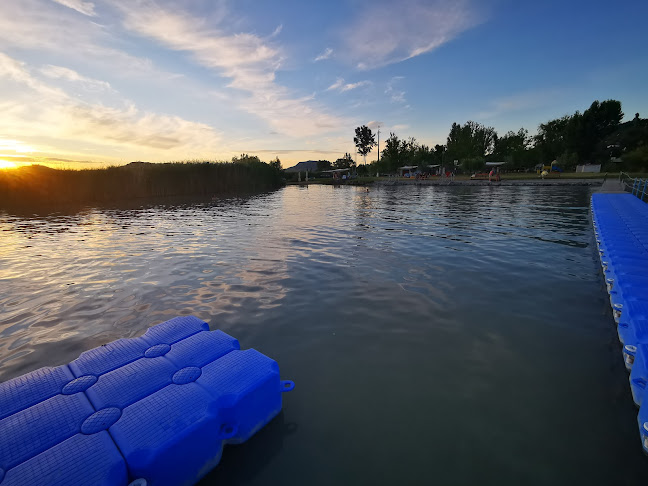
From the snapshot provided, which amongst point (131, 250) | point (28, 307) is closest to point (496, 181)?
point (131, 250)

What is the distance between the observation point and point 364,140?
4242 inches

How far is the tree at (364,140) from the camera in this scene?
10646cm

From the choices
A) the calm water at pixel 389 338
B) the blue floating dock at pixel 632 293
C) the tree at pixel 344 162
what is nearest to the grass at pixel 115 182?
the calm water at pixel 389 338

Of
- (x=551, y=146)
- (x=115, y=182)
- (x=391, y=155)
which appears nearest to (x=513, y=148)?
Answer: (x=551, y=146)

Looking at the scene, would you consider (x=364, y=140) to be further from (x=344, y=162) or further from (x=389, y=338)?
(x=389, y=338)

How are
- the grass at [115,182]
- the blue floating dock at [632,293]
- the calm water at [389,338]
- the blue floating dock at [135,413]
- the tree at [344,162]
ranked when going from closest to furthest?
the blue floating dock at [135,413] → the calm water at [389,338] → the blue floating dock at [632,293] → the grass at [115,182] → the tree at [344,162]

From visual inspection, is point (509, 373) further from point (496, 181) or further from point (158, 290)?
point (496, 181)

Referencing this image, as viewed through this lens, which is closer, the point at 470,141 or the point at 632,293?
the point at 632,293

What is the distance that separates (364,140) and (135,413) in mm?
112876

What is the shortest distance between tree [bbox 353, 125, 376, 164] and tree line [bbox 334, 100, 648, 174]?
38.3 ft

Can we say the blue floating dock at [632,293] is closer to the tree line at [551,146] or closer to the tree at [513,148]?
the tree line at [551,146]

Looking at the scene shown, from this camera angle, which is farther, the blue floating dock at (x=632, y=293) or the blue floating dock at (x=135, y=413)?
the blue floating dock at (x=632, y=293)

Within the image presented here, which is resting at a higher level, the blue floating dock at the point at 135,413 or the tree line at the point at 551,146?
the tree line at the point at 551,146

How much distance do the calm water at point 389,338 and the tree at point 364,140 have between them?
339ft
